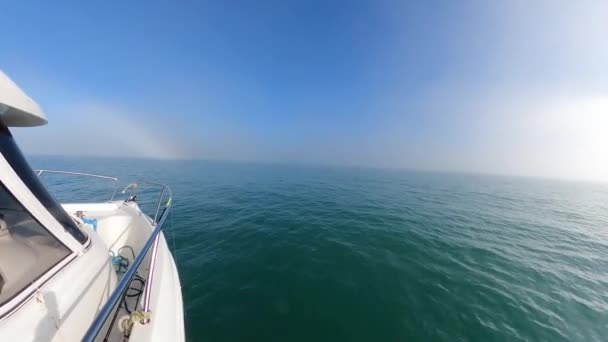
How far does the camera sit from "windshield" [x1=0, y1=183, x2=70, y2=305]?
61.6 inches

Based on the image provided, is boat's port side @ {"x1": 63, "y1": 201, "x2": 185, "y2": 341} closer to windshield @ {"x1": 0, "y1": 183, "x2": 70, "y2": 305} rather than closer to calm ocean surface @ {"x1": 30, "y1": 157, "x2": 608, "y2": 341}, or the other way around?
windshield @ {"x1": 0, "y1": 183, "x2": 70, "y2": 305}

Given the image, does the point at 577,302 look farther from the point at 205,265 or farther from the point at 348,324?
the point at 205,265

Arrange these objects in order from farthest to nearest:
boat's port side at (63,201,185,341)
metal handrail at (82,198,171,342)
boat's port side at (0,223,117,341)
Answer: boat's port side at (63,201,185,341) < boat's port side at (0,223,117,341) < metal handrail at (82,198,171,342)

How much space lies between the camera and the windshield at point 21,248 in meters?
1.56

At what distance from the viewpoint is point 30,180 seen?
5.99ft

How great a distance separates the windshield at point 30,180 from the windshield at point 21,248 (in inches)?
5.6

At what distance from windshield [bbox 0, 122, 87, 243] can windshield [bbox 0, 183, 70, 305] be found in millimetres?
142

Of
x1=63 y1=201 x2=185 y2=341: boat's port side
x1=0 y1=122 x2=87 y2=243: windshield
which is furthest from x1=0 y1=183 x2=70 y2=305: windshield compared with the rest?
x1=63 y1=201 x2=185 y2=341: boat's port side

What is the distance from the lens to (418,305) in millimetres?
4281

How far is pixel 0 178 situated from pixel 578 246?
18183mm

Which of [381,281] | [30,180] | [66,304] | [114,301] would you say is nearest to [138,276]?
[66,304]

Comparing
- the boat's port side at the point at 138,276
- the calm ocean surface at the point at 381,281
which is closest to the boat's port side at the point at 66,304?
the boat's port side at the point at 138,276

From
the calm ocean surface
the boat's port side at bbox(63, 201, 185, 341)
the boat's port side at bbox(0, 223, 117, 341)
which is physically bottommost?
the calm ocean surface

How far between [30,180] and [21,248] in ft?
2.19
